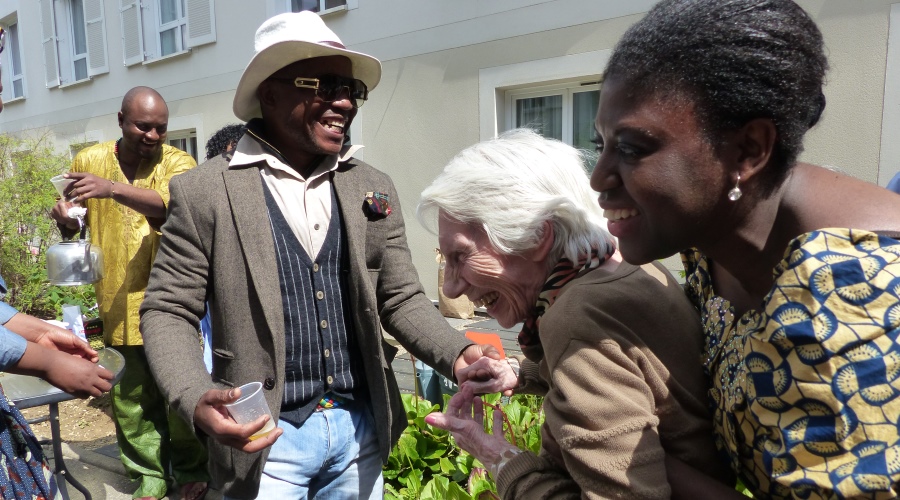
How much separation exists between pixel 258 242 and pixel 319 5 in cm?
779

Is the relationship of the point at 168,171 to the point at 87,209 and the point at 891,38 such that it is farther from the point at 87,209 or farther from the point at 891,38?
the point at 891,38

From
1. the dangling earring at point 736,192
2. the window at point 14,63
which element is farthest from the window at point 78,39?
the dangling earring at point 736,192

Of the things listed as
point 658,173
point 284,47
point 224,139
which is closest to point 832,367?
point 658,173

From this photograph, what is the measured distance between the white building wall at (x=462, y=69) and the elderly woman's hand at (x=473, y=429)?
3.88m

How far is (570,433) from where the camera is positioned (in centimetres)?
118

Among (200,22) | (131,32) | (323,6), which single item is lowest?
(323,6)

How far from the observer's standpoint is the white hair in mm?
1479

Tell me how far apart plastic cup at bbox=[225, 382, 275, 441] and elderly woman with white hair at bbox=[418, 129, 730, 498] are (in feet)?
1.49

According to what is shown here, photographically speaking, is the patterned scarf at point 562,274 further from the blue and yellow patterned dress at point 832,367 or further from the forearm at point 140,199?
the forearm at point 140,199

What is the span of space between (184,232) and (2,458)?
2.92ft

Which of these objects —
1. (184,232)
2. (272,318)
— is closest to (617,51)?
(272,318)

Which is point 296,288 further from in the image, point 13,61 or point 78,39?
point 13,61

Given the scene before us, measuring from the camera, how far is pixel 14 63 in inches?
605

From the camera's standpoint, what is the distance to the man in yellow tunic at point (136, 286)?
3.45 meters
